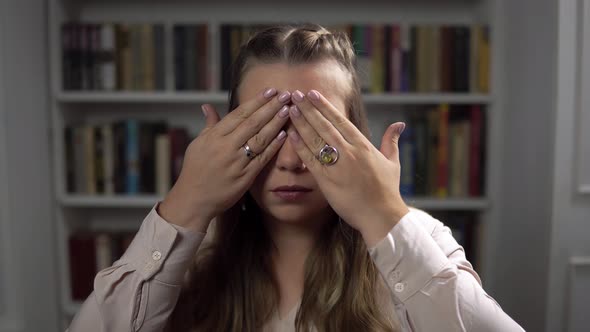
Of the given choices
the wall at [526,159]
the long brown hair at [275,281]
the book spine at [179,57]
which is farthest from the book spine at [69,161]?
the wall at [526,159]

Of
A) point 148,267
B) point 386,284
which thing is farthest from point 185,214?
point 386,284

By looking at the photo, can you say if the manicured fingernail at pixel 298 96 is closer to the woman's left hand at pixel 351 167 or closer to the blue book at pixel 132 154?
the woman's left hand at pixel 351 167

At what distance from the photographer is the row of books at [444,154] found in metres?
2.02

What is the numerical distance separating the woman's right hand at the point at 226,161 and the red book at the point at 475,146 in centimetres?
137

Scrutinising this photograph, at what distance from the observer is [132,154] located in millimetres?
2047

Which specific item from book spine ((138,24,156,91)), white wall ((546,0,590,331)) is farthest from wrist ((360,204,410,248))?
book spine ((138,24,156,91))

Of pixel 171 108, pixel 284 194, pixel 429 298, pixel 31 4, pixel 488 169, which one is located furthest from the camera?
pixel 171 108

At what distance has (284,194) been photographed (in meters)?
0.86

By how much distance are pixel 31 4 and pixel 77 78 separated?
0.30 m

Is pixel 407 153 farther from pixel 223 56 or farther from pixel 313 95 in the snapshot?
pixel 313 95

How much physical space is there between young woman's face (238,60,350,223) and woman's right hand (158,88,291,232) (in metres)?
0.03

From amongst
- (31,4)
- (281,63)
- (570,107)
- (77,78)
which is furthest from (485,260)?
(31,4)

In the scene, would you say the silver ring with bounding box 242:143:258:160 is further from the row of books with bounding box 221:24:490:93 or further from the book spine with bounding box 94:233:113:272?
the book spine with bounding box 94:233:113:272

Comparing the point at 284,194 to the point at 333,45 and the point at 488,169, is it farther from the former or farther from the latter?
the point at 488,169
